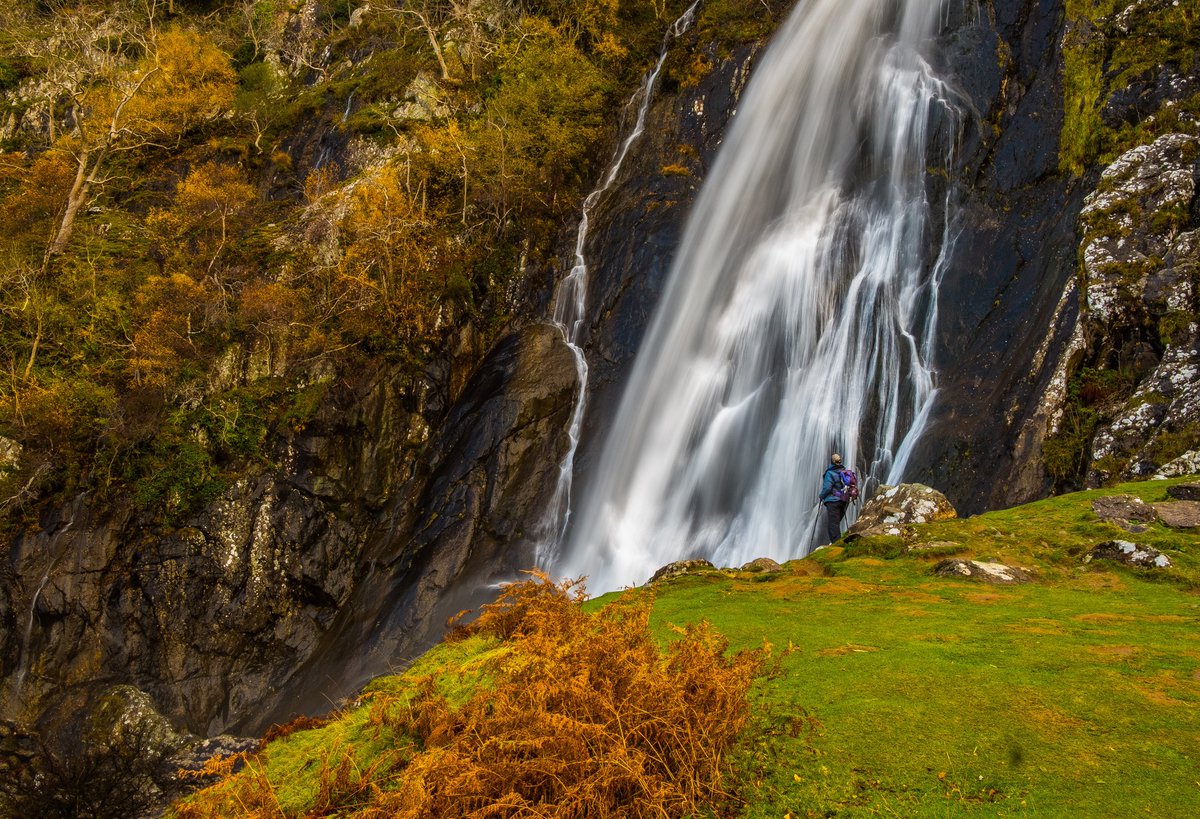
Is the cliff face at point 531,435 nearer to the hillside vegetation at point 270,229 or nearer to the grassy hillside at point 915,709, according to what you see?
the hillside vegetation at point 270,229

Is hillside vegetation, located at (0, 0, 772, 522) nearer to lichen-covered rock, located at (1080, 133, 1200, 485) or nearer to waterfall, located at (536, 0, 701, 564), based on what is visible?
waterfall, located at (536, 0, 701, 564)

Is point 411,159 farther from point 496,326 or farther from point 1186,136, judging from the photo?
point 1186,136

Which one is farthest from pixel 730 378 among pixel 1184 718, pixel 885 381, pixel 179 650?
pixel 179 650

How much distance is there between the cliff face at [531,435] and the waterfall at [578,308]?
0.35m

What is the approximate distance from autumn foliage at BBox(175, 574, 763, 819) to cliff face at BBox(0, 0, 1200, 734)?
992 cm

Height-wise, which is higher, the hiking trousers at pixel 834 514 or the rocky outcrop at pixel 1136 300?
the rocky outcrop at pixel 1136 300

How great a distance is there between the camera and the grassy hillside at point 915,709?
10.6 feet

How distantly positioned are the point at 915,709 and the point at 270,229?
28262 mm

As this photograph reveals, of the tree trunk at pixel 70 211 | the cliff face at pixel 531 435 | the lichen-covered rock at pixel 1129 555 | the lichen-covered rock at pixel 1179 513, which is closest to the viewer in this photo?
the lichen-covered rock at pixel 1129 555

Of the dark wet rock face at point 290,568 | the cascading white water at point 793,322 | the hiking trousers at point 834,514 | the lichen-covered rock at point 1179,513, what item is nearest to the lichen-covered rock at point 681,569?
the hiking trousers at point 834,514

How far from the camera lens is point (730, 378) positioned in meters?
18.5

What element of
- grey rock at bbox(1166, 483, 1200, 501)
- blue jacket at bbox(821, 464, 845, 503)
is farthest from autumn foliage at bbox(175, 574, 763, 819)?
blue jacket at bbox(821, 464, 845, 503)

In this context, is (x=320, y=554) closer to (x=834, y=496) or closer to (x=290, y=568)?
(x=290, y=568)

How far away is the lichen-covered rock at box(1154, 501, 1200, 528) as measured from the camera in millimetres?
7754
